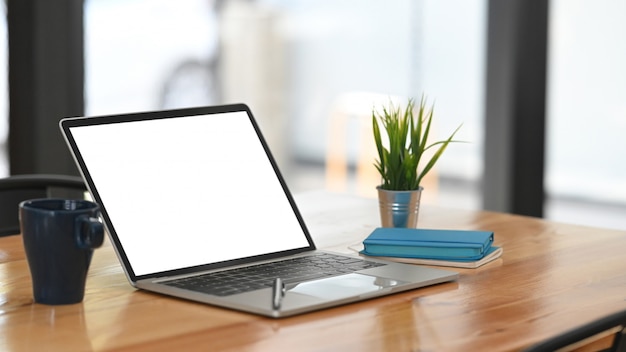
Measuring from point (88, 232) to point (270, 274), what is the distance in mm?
257

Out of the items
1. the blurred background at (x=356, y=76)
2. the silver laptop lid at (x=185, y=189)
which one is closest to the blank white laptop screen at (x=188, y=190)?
the silver laptop lid at (x=185, y=189)

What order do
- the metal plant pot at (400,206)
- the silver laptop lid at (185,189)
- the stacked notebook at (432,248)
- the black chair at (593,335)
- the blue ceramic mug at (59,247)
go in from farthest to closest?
the metal plant pot at (400,206) → the stacked notebook at (432,248) → the silver laptop lid at (185,189) → the blue ceramic mug at (59,247) → the black chair at (593,335)

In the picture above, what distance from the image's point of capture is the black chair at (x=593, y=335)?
1.04m

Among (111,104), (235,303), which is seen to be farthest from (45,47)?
(235,303)

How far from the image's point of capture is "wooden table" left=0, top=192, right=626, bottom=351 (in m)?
→ 1.05

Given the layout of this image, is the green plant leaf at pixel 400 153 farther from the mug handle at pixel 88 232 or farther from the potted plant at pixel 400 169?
the mug handle at pixel 88 232

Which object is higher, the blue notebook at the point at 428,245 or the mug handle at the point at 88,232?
the mug handle at the point at 88,232

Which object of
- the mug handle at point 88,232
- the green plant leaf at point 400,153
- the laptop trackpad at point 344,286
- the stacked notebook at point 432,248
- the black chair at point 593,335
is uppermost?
the green plant leaf at point 400,153

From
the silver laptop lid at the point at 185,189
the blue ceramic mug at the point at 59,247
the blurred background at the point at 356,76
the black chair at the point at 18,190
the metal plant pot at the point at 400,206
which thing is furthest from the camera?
the blurred background at the point at 356,76

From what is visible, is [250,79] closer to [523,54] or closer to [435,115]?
[435,115]

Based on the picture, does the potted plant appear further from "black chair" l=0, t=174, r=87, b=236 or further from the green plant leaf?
"black chair" l=0, t=174, r=87, b=236

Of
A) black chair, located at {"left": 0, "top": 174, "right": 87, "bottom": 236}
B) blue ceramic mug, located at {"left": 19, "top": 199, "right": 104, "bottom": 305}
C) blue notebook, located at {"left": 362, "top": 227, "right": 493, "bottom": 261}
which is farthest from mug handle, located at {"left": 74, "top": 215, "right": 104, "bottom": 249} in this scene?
black chair, located at {"left": 0, "top": 174, "right": 87, "bottom": 236}

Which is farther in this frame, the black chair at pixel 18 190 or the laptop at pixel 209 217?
the black chair at pixel 18 190

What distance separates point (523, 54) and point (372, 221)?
4.94 ft
